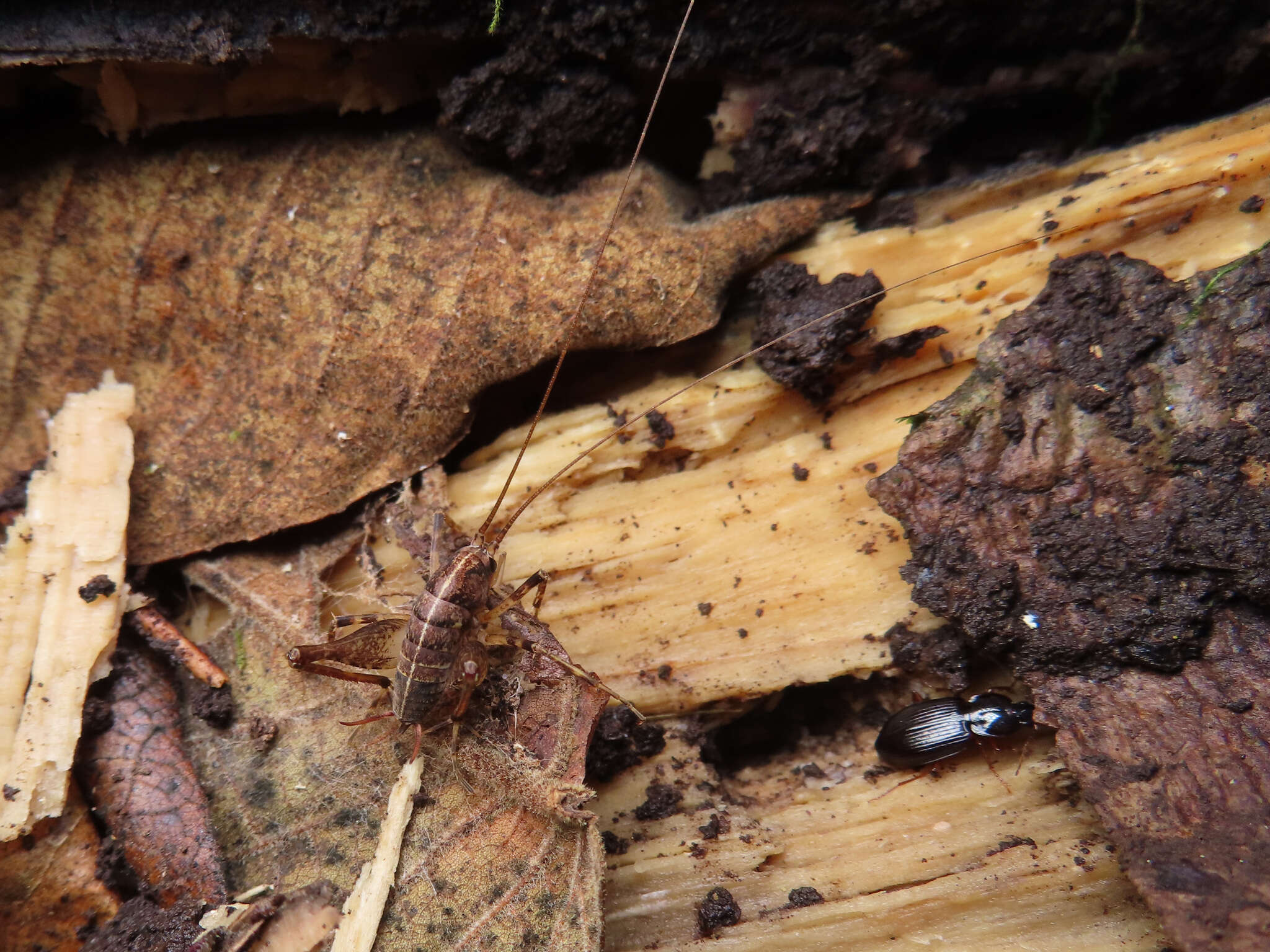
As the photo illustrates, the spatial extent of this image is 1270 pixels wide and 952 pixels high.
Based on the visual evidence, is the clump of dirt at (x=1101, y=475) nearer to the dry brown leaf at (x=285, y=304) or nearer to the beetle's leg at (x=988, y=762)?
the beetle's leg at (x=988, y=762)

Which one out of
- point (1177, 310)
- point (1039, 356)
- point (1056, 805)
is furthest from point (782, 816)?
point (1177, 310)

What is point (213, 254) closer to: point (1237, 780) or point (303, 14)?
point (303, 14)

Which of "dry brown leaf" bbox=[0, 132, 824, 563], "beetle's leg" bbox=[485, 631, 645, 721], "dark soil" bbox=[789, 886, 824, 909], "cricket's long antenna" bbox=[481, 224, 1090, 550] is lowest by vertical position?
"dark soil" bbox=[789, 886, 824, 909]

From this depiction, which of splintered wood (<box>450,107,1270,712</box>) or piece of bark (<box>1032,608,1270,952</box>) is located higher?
splintered wood (<box>450,107,1270,712</box>)

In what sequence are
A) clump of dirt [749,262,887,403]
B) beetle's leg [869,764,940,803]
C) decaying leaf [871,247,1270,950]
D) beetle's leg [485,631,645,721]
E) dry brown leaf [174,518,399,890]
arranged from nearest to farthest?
decaying leaf [871,247,1270,950], dry brown leaf [174,518,399,890], beetle's leg [485,631,645,721], beetle's leg [869,764,940,803], clump of dirt [749,262,887,403]

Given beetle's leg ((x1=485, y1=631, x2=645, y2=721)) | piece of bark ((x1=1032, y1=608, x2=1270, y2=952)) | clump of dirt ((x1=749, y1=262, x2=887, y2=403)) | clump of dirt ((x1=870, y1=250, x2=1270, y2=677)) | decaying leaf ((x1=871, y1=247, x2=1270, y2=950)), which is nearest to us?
piece of bark ((x1=1032, y1=608, x2=1270, y2=952))

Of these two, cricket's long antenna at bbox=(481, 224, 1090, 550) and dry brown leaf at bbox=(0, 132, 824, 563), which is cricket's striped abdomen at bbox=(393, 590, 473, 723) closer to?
cricket's long antenna at bbox=(481, 224, 1090, 550)

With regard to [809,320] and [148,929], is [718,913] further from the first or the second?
[809,320]

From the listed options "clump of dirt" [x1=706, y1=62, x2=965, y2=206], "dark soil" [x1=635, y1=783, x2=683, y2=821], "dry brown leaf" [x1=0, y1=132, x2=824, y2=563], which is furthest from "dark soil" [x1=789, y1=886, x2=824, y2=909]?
"clump of dirt" [x1=706, y1=62, x2=965, y2=206]

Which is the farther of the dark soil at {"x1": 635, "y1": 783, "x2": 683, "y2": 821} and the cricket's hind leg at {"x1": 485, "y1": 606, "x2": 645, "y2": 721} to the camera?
the dark soil at {"x1": 635, "y1": 783, "x2": 683, "y2": 821}
